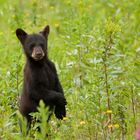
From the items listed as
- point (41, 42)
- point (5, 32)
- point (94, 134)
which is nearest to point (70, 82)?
point (41, 42)

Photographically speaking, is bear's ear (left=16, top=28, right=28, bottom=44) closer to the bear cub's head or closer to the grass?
the bear cub's head

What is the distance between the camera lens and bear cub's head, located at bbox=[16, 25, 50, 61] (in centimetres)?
962

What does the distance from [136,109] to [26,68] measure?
1.38 metres

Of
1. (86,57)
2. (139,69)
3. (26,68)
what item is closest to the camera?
(139,69)

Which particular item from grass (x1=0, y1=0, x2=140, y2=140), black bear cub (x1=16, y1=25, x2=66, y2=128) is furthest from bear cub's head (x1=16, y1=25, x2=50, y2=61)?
grass (x1=0, y1=0, x2=140, y2=140)

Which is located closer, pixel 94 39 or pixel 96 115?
pixel 96 115

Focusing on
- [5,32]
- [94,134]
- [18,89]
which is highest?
[5,32]

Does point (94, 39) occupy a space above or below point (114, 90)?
above

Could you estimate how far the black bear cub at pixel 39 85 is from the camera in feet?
31.4

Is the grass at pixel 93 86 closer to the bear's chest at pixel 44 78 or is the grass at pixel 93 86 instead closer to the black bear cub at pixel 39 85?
the black bear cub at pixel 39 85

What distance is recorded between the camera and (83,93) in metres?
9.33

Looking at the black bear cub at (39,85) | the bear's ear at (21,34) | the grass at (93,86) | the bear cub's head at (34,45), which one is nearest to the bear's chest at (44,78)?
the black bear cub at (39,85)

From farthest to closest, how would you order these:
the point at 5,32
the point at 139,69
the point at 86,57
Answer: the point at 5,32 → the point at 86,57 → the point at 139,69

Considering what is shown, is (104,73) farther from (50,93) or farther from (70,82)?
(70,82)
